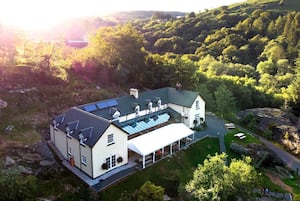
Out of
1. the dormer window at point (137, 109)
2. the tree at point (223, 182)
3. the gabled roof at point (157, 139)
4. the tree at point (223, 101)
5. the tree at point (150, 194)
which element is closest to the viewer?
the tree at point (223, 182)

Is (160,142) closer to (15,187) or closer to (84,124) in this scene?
(84,124)

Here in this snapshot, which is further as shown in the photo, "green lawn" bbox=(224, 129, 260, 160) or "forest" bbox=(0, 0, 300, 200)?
"green lawn" bbox=(224, 129, 260, 160)

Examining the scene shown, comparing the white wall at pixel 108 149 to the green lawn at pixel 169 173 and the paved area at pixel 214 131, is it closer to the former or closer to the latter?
the green lawn at pixel 169 173

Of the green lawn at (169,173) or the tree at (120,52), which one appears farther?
the tree at (120,52)

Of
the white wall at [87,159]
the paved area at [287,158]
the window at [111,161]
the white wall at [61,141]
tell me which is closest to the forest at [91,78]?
the white wall at [87,159]

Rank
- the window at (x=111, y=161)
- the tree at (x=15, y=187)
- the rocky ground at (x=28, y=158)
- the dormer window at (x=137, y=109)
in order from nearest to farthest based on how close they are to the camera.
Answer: the tree at (x=15, y=187) → the rocky ground at (x=28, y=158) → the window at (x=111, y=161) → the dormer window at (x=137, y=109)

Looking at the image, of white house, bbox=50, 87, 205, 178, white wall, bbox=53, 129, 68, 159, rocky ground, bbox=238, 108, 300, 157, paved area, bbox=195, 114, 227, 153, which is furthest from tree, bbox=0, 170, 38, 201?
rocky ground, bbox=238, 108, 300, 157

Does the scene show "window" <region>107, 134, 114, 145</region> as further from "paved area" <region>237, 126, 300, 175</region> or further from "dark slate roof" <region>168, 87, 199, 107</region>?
"paved area" <region>237, 126, 300, 175</region>
